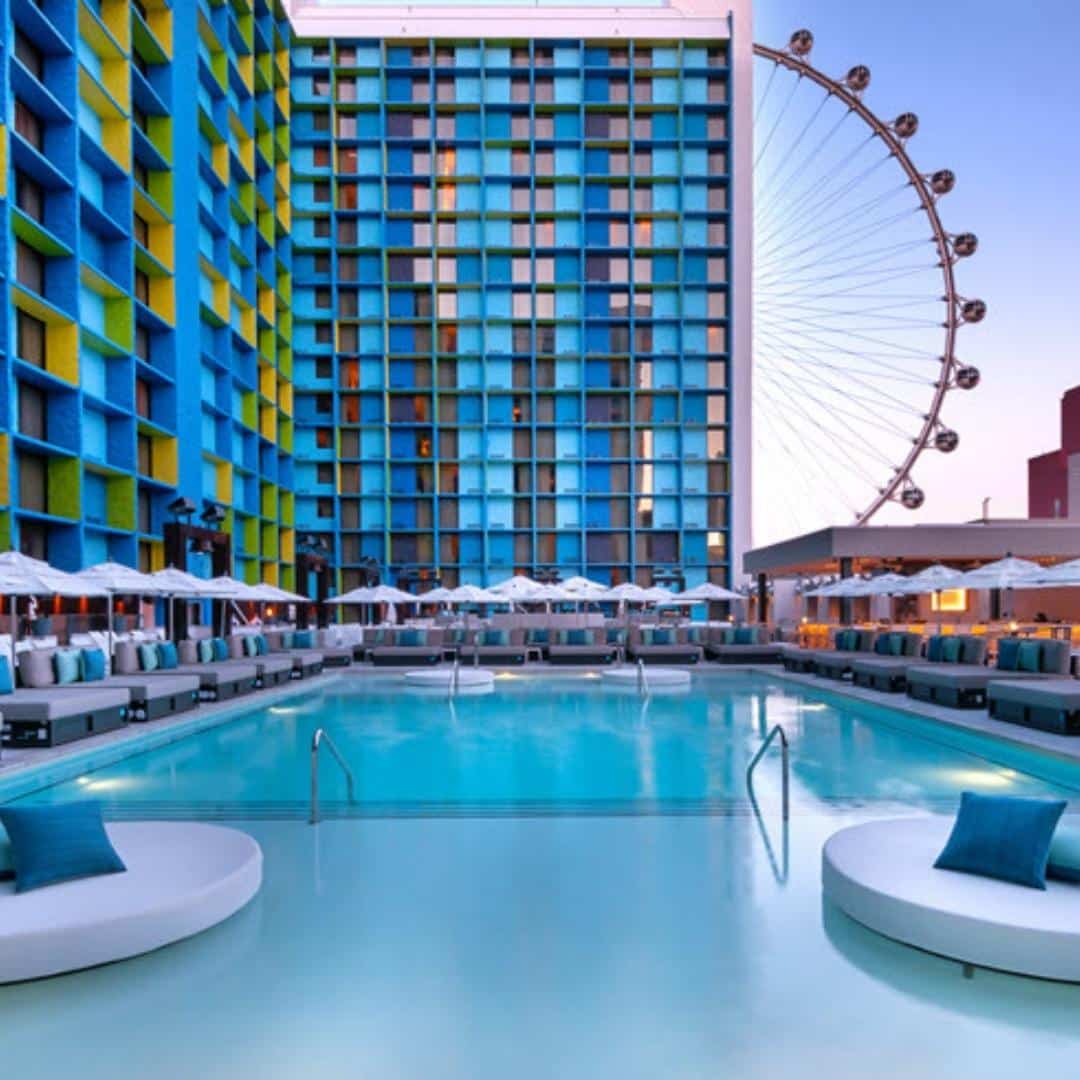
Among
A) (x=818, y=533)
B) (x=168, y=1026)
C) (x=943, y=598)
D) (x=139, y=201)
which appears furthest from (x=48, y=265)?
(x=943, y=598)

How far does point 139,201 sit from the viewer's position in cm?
2094

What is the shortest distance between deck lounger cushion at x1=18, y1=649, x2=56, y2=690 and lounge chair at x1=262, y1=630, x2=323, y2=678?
6.40 meters

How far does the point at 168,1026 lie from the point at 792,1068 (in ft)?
8.71

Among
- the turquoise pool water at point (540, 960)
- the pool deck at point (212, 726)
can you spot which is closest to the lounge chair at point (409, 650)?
the pool deck at point (212, 726)

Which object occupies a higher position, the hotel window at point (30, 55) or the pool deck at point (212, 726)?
the hotel window at point (30, 55)

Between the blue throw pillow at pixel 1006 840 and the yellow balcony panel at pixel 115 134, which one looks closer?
the blue throw pillow at pixel 1006 840

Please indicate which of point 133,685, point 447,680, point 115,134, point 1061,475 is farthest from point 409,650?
point 1061,475

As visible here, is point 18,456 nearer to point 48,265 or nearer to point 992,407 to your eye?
point 48,265

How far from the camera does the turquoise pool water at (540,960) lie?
3.33 metres

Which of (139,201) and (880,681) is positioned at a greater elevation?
(139,201)

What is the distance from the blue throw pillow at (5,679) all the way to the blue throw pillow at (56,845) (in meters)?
6.46

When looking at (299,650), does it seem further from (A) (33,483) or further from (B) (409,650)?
(A) (33,483)

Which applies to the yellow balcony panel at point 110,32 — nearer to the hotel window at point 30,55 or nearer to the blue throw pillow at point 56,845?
the hotel window at point 30,55

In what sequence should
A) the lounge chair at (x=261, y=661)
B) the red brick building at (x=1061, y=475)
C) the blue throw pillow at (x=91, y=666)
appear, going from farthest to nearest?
the red brick building at (x=1061, y=475), the lounge chair at (x=261, y=661), the blue throw pillow at (x=91, y=666)
